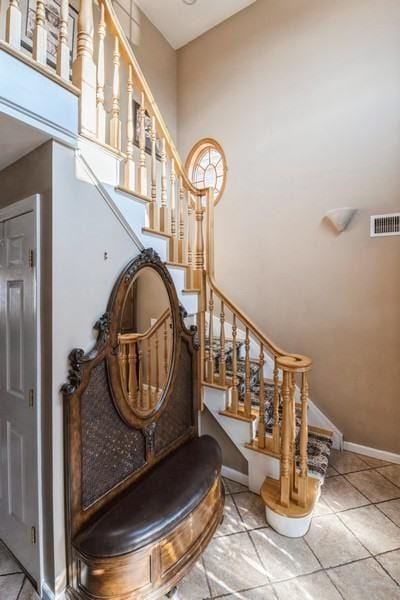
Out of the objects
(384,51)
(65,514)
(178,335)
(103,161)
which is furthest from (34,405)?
(384,51)

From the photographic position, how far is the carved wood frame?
1412 mm

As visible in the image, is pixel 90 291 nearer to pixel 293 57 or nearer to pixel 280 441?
pixel 280 441

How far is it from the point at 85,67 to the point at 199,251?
4.71 ft

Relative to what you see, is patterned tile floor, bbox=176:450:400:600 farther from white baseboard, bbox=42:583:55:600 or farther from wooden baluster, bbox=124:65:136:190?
wooden baluster, bbox=124:65:136:190

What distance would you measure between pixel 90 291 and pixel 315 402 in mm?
2596

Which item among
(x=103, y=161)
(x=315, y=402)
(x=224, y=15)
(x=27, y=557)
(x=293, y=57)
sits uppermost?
(x=224, y=15)

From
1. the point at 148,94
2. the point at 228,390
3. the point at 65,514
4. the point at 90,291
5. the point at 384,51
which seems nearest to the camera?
the point at 65,514

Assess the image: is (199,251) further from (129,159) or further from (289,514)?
(289,514)

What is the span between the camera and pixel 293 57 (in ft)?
10.2

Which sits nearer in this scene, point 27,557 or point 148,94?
point 27,557

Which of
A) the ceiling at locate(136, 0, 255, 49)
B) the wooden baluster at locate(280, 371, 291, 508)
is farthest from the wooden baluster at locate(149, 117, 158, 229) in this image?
the ceiling at locate(136, 0, 255, 49)

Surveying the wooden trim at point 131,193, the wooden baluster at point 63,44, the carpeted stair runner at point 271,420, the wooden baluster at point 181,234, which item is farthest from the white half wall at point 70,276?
the carpeted stair runner at point 271,420

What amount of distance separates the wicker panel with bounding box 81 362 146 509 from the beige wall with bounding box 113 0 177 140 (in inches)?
152

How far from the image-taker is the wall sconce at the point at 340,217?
2.78 m
